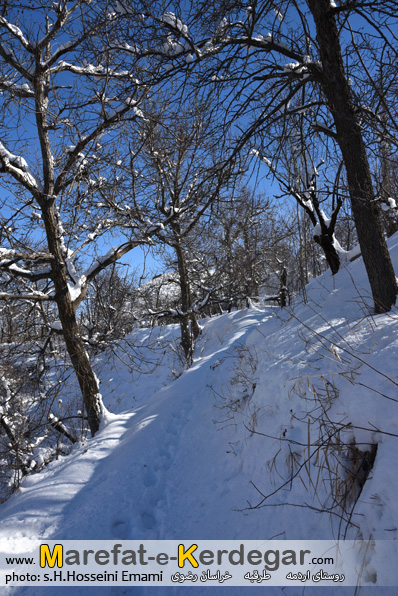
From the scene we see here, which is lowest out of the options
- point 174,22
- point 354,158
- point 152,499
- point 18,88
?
point 152,499

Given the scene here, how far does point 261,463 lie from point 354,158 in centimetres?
320

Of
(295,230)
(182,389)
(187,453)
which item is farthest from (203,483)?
(295,230)

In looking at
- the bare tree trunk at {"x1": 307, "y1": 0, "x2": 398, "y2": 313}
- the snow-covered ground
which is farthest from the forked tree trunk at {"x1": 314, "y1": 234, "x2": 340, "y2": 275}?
the bare tree trunk at {"x1": 307, "y1": 0, "x2": 398, "y2": 313}

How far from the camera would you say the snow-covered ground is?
6.13 ft

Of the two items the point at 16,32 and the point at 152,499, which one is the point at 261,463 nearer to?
the point at 152,499

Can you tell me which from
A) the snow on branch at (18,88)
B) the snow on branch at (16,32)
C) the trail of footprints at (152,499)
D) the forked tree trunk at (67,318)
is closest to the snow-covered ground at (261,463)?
the trail of footprints at (152,499)

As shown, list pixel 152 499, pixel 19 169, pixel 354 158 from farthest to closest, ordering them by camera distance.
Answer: pixel 19 169, pixel 354 158, pixel 152 499

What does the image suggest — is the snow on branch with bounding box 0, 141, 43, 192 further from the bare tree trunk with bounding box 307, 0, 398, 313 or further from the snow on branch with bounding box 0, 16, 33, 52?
the bare tree trunk with bounding box 307, 0, 398, 313

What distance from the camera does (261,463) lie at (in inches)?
107

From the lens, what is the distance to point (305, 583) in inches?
69.2

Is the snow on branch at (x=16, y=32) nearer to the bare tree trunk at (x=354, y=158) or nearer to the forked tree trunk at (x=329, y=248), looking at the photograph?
the bare tree trunk at (x=354, y=158)

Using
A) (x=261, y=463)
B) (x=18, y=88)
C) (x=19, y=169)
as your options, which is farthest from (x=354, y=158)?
(x=18, y=88)

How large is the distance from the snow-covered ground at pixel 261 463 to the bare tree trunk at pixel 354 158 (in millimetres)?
430

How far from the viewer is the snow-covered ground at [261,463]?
1.87 m
